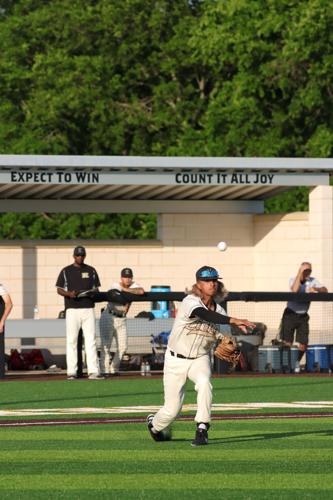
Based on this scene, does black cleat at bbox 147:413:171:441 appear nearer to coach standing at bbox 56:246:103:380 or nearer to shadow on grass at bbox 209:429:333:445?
shadow on grass at bbox 209:429:333:445

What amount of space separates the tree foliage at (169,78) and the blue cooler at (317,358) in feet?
54.5

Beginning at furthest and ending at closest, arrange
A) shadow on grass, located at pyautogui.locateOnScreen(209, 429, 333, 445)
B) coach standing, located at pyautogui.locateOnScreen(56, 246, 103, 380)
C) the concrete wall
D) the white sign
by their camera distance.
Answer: the concrete wall < the white sign < coach standing, located at pyautogui.locateOnScreen(56, 246, 103, 380) < shadow on grass, located at pyautogui.locateOnScreen(209, 429, 333, 445)

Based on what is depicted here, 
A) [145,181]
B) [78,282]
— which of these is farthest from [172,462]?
[145,181]

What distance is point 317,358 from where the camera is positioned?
24812 millimetres

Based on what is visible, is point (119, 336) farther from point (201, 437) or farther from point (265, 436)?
point (201, 437)

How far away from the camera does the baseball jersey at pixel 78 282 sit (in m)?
23.2

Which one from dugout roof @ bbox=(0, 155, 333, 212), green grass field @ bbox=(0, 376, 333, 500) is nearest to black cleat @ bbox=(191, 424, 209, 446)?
green grass field @ bbox=(0, 376, 333, 500)

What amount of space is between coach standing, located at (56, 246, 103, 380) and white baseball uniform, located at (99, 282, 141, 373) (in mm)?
732

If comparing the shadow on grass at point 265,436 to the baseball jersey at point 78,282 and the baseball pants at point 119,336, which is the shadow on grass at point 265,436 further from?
the baseball pants at point 119,336

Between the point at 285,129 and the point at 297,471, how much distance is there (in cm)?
3340

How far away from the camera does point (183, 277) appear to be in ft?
98.1

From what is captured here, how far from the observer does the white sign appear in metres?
26.9

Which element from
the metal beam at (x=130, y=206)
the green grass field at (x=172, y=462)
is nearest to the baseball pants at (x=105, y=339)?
the metal beam at (x=130, y=206)

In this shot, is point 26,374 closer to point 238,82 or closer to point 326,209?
point 326,209
